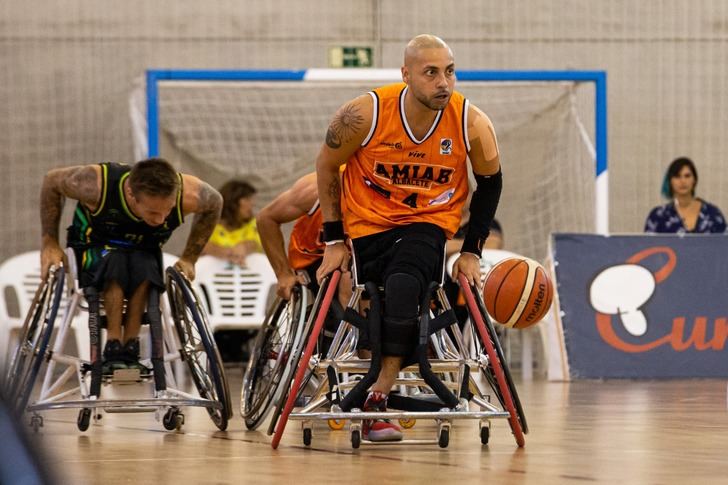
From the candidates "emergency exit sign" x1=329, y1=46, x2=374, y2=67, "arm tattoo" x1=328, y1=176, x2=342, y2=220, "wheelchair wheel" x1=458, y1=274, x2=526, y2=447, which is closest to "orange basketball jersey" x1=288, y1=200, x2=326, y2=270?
"arm tattoo" x1=328, y1=176, x2=342, y2=220

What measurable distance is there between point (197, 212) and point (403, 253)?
4.25 feet

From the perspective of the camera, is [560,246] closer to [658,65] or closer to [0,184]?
[658,65]

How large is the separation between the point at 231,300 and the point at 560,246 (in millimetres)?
2542

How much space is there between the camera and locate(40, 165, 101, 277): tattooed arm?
4.96 metres

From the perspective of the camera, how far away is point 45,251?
16.3ft

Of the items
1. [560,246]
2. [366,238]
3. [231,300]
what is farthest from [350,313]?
[231,300]

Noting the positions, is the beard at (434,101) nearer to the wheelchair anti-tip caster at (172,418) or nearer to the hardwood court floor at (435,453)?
the hardwood court floor at (435,453)

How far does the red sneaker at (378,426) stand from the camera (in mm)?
4086

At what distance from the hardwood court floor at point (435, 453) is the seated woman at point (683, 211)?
3.35 metres

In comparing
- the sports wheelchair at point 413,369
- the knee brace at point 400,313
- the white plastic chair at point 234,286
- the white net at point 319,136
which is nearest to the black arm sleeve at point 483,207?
the sports wheelchair at point 413,369

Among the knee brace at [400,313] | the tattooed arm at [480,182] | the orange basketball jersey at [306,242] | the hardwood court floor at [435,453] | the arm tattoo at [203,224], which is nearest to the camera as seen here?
the hardwood court floor at [435,453]

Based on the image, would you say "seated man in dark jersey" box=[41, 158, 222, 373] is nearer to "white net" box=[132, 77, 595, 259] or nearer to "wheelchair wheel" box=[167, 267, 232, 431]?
"wheelchair wheel" box=[167, 267, 232, 431]

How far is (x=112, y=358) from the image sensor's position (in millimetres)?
4867

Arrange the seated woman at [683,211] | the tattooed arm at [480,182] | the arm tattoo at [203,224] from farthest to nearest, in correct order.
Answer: the seated woman at [683,211] → the arm tattoo at [203,224] → the tattooed arm at [480,182]
